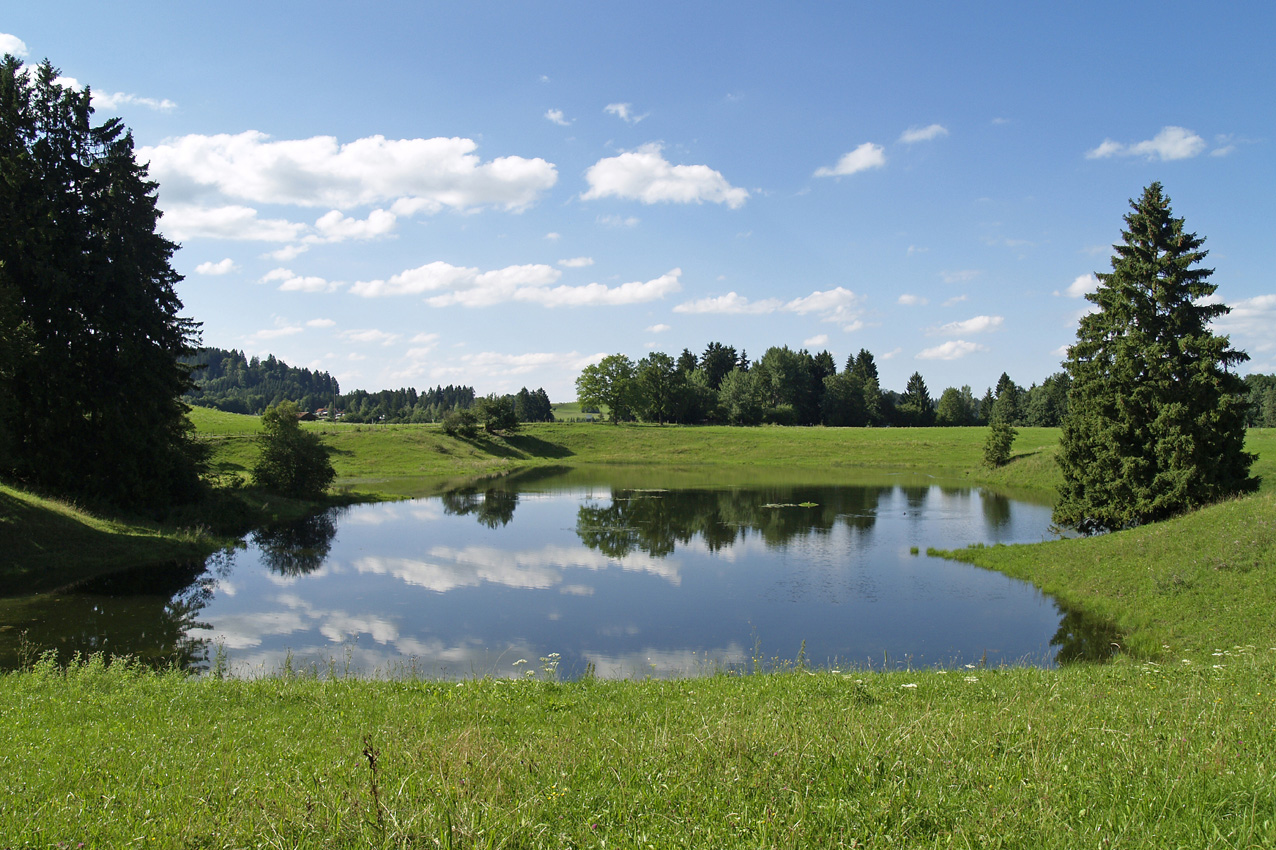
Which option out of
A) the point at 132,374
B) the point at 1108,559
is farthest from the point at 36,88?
the point at 1108,559

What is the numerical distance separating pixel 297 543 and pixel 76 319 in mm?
12135

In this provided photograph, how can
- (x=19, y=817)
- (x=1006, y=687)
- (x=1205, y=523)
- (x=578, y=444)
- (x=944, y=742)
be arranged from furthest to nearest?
(x=578, y=444)
(x=1205, y=523)
(x=1006, y=687)
(x=944, y=742)
(x=19, y=817)

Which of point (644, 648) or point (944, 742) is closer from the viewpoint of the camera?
point (944, 742)

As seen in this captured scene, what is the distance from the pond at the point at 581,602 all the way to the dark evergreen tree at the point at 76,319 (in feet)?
20.8

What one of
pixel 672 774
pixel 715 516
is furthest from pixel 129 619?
pixel 715 516

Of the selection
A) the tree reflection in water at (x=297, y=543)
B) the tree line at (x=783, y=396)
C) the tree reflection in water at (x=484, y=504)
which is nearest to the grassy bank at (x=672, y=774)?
the tree reflection in water at (x=297, y=543)

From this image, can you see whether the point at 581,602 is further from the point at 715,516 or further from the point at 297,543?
the point at 715,516

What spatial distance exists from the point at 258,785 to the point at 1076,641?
729 inches

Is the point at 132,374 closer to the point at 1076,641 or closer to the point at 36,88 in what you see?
the point at 36,88

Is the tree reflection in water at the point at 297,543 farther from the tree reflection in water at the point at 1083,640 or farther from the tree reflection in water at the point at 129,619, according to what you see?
the tree reflection in water at the point at 1083,640

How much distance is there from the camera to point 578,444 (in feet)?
300

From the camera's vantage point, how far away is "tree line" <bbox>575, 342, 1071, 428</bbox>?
110438 mm

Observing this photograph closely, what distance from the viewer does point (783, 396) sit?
121562 mm

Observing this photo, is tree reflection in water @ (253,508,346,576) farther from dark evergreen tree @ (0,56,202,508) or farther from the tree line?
the tree line
